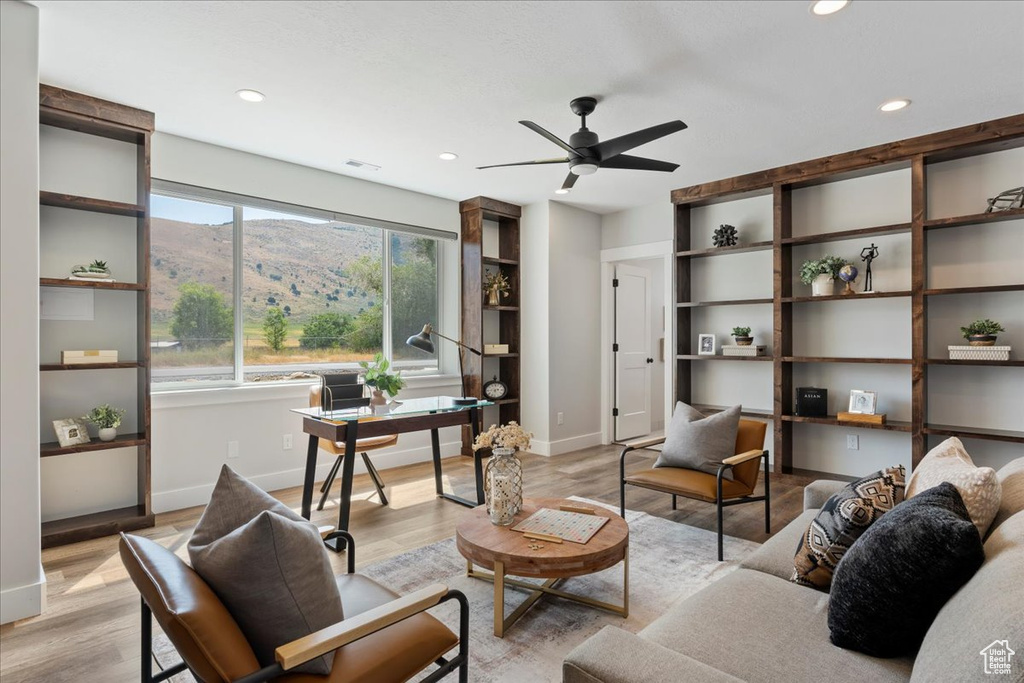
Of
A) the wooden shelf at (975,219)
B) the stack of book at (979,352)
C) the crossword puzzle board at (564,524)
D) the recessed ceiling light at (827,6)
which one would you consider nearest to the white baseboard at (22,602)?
the crossword puzzle board at (564,524)

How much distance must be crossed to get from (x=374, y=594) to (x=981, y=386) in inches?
175

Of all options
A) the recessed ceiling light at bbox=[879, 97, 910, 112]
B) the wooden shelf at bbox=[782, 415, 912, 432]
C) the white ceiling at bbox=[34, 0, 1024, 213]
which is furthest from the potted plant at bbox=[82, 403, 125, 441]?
the recessed ceiling light at bbox=[879, 97, 910, 112]

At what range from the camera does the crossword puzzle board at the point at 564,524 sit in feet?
7.26

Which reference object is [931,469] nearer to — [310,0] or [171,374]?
[310,0]

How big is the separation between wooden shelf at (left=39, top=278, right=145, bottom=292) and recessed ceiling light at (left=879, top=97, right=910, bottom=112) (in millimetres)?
4775

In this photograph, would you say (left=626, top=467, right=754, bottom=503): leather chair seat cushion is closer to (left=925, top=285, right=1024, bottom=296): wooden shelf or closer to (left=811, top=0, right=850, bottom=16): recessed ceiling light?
(left=925, top=285, right=1024, bottom=296): wooden shelf

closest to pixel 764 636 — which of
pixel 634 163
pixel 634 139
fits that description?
pixel 634 139

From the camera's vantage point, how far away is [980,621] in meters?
Answer: 0.93

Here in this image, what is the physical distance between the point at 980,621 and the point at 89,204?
14.1ft

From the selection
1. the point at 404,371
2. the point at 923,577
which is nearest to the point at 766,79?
the point at 923,577

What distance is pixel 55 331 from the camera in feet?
10.7

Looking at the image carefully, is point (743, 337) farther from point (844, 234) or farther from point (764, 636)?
point (764, 636)

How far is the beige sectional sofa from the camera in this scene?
93cm

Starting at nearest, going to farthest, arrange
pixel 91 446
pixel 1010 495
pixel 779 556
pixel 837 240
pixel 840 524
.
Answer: pixel 1010 495, pixel 840 524, pixel 779 556, pixel 91 446, pixel 837 240
